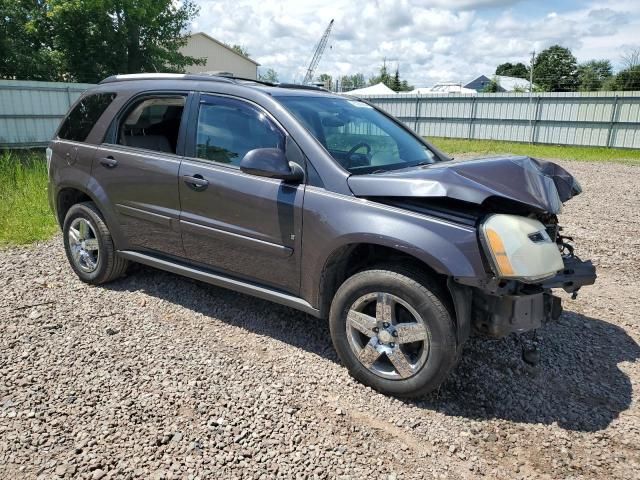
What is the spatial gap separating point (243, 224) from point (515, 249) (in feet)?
5.83

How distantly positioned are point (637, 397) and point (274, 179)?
269cm

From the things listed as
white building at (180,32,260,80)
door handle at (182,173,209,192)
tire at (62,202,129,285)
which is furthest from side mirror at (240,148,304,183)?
white building at (180,32,260,80)

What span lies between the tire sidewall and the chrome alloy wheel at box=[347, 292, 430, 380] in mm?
2543

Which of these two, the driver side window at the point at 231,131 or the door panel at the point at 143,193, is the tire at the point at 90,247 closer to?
the door panel at the point at 143,193

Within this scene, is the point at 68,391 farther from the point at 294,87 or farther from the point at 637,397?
the point at 637,397

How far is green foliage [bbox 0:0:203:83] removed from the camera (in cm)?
2075

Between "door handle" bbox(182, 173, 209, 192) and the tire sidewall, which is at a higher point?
"door handle" bbox(182, 173, 209, 192)

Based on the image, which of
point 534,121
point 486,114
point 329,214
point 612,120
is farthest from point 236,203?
point 486,114

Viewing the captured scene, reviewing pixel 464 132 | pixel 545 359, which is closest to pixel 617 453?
pixel 545 359

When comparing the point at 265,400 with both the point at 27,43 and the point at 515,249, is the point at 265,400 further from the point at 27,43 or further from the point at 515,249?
the point at 27,43

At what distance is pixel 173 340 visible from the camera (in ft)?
12.0

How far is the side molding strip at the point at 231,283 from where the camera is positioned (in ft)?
11.0

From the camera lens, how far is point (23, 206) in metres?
7.53

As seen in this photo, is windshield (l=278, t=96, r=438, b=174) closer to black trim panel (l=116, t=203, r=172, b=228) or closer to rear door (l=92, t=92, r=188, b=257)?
rear door (l=92, t=92, r=188, b=257)
